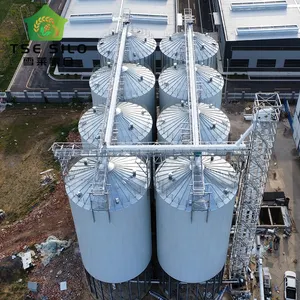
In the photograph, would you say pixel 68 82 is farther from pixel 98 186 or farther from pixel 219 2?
pixel 98 186

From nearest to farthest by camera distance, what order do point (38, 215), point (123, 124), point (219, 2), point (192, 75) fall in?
1. point (123, 124)
2. point (192, 75)
3. point (38, 215)
4. point (219, 2)

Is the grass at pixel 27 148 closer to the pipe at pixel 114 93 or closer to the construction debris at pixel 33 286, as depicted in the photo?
the construction debris at pixel 33 286

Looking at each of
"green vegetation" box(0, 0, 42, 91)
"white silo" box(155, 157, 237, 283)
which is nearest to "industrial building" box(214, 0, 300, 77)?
"green vegetation" box(0, 0, 42, 91)

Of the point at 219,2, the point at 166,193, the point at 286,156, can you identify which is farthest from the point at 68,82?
the point at 166,193

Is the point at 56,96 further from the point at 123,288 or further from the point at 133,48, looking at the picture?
the point at 123,288

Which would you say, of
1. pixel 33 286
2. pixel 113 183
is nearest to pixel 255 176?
pixel 113 183
